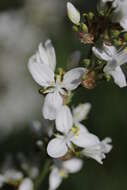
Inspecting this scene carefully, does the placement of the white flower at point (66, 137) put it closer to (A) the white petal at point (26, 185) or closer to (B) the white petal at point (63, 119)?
(B) the white petal at point (63, 119)

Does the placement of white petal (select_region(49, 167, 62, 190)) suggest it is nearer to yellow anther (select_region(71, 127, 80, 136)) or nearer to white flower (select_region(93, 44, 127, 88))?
yellow anther (select_region(71, 127, 80, 136))

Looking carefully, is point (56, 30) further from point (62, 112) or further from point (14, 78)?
point (62, 112)

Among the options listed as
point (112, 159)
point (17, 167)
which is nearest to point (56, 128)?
point (17, 167)

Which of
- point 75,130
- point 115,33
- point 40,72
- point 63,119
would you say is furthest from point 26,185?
point 115,33

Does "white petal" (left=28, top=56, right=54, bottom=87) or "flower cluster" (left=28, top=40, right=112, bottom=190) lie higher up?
"white petal" (left=28, top=56, right=54, bottom=87)

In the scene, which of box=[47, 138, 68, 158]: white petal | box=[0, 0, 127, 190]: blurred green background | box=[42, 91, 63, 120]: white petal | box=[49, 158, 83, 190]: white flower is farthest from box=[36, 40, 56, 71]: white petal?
box=[0, 0, 127, 190]: blurred green background

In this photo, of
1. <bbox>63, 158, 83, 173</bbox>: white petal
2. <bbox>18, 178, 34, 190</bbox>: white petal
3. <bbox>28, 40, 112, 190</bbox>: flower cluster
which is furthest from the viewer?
<bbox>63, 158, 83, 173</bbox>: white petal

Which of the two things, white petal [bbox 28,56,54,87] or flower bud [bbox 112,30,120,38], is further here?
white petal [bbox 28,56,54,87]

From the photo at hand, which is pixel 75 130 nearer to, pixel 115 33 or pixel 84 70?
pixel 84 70
